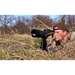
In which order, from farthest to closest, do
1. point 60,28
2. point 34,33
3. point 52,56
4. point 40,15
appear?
point 40,15, point 60,28, point 34,33, point 52,56

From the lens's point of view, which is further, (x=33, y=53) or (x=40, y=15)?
(x=40, y=15)

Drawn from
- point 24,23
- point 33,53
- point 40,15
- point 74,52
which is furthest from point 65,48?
point 24,23

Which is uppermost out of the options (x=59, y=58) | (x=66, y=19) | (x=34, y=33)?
(x=66, y=19)

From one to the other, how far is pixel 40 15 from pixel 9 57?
0.65 metres

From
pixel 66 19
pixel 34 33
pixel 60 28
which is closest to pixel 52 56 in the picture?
pixel 34 33

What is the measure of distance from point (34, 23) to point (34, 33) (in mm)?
450

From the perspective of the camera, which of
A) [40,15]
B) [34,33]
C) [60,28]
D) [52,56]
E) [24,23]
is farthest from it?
[24,23]

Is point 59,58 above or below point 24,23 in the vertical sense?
below

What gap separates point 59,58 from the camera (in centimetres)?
49

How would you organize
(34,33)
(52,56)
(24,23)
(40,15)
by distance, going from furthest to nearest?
(24,23), (40,15), (34,33), (52,56)

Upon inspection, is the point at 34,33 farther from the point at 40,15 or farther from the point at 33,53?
the point at 40,15

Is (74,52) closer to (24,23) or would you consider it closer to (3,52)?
(3,52)

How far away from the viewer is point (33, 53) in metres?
0.50

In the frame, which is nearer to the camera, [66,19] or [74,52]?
[74,52]
